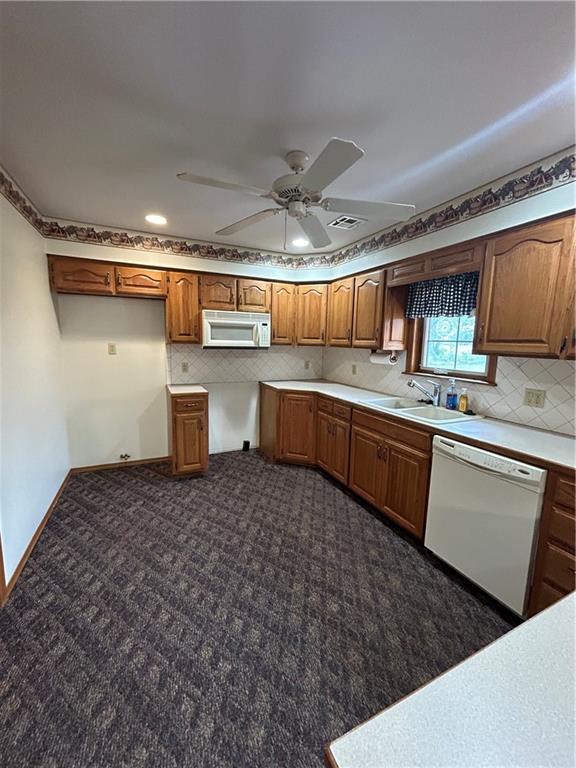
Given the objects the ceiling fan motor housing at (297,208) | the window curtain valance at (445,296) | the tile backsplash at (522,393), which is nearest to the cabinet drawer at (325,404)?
the tile backsplash at (522,393)

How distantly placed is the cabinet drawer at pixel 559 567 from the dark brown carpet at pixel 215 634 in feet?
1.33

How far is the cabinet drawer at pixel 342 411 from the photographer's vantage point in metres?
3.14

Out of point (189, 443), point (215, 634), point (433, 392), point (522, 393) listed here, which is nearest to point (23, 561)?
point (215, 634)

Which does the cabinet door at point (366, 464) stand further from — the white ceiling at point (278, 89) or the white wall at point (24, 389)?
the white wall at point (24, 389)

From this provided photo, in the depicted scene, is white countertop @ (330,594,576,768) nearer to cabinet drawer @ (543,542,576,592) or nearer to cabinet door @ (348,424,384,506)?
cabinet drawer @ (543,542,576,592)

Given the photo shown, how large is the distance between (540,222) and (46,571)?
3.73m

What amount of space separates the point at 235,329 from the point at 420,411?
83.7 inches

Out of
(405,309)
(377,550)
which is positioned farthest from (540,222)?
(377,550)

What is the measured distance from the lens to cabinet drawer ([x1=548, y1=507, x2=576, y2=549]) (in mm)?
1562

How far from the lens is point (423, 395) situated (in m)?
3.08

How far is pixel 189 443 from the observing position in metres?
3.45

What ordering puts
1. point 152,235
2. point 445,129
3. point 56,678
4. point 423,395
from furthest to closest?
point 152,235, point 423,395, point 445,129, point 56,678

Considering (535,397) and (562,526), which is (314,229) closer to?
(535,397)

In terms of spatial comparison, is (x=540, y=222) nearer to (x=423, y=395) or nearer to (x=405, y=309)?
(x=405, y=309)
